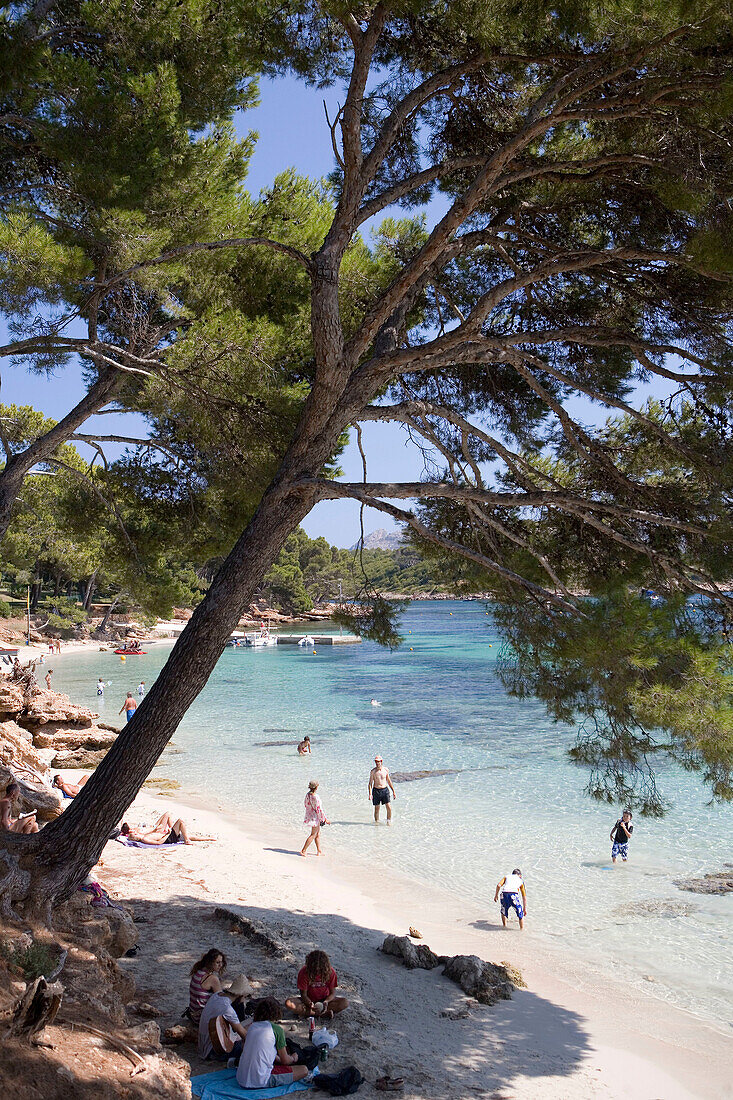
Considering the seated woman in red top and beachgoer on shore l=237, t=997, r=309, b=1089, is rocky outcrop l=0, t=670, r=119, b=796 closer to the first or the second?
the seated woman in red top

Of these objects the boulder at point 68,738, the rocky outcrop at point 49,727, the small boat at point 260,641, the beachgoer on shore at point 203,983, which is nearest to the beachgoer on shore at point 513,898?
the beachgoer on shore at point 203,983

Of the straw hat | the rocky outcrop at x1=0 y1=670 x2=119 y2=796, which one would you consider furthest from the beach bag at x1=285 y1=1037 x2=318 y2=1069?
the rocky outcrop at x1=0 y1=670 x2=119 y2=796

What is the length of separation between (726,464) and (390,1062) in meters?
4.29

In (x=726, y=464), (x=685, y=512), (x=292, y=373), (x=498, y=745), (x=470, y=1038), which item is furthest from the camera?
(x=498, y=745)

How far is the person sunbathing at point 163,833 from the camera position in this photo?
34.1ft

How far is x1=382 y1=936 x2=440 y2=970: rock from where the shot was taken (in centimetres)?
686

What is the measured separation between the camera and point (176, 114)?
5418mm

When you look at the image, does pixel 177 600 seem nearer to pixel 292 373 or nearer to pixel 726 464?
pixel 292 373

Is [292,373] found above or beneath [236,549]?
above

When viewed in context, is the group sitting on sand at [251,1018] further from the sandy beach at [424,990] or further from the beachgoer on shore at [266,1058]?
the sandy beach at [424,990]

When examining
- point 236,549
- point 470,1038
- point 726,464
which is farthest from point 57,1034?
point 726,464

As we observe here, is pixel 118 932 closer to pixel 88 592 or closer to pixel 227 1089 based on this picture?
pixel 227 1089

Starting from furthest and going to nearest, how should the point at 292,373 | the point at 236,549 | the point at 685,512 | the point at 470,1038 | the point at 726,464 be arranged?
the point at 292,373, the point at 470,1038, the point at 685,512, the point at 236,549, the point at 726,464

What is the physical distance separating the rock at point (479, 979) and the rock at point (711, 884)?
4.30 m
